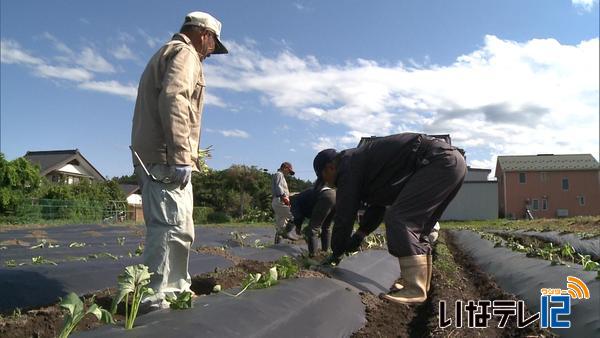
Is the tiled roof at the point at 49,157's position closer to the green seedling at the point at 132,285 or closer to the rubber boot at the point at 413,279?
the rubber boot at the point at 413,279

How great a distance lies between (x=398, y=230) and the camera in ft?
11.0

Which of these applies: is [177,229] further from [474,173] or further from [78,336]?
[474,173]

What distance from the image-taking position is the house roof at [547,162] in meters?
42.8

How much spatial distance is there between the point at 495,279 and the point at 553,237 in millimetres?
6122

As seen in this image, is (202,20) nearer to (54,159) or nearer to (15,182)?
(15,182)

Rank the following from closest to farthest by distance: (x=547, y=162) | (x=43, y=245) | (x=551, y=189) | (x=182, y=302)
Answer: (x=182, y=302) → (x=43, y=245) → (x=551, y=189) → (x=547, y=162)

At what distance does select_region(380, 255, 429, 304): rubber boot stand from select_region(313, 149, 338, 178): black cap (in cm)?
109

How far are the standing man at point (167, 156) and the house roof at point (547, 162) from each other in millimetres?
44586

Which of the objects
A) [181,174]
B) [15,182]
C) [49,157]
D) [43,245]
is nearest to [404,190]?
[181,174]

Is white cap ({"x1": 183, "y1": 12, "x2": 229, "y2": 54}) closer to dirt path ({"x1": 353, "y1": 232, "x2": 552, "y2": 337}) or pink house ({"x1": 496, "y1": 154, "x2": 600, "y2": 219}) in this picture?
dirt path ({"x1": 353, "y1": 232, "x2": 552, "y2": 337})

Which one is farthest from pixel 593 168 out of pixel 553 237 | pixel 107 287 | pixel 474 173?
pixel 107 287

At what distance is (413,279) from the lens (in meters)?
3.42

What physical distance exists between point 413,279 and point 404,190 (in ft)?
2.05

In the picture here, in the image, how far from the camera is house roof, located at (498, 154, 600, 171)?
4284 cm
